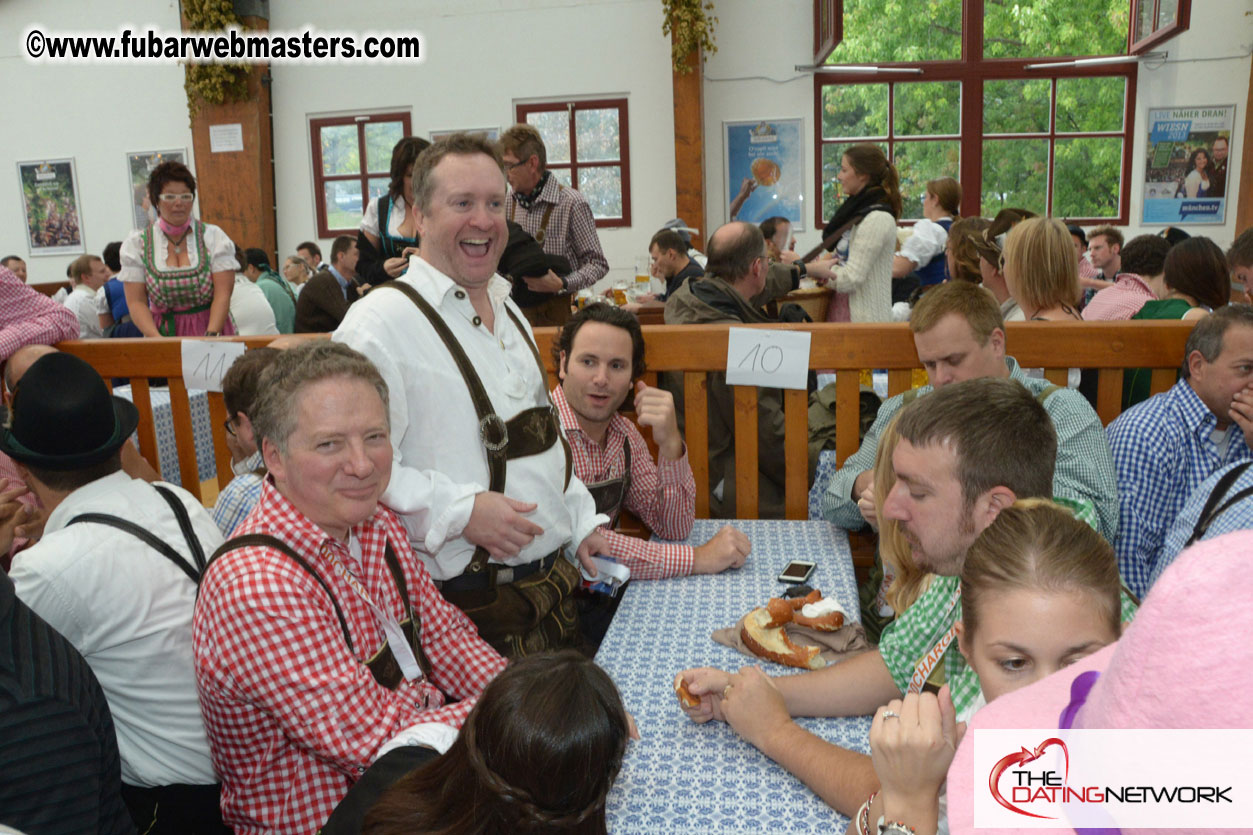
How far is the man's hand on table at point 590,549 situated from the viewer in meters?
2.28

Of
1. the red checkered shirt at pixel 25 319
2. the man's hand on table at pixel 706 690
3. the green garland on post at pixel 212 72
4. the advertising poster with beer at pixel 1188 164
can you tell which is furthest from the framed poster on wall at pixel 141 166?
the man's hand on table at pixel 706 690

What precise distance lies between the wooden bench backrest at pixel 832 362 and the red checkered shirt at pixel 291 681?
143cm

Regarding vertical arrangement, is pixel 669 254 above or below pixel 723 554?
above

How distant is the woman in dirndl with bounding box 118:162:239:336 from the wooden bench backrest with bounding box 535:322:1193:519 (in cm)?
244

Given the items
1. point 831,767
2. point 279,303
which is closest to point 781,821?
point 831,767

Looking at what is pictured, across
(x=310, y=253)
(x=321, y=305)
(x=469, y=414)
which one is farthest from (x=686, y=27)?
(x=469, y=414)

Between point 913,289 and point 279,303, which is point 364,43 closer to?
point 279,303

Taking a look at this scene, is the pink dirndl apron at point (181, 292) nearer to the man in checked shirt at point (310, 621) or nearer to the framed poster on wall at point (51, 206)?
the man in checked shirt at point (310, 621)

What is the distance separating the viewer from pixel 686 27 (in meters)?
8.73

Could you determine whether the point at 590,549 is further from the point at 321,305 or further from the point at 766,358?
the point at 321,305

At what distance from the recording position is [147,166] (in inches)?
408

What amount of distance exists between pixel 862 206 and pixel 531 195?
5.91 ft

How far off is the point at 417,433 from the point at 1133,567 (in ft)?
6.41

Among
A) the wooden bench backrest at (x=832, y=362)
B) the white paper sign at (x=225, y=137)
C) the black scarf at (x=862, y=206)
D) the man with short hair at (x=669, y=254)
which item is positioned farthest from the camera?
the white paper sign at (x=225, y=137)
